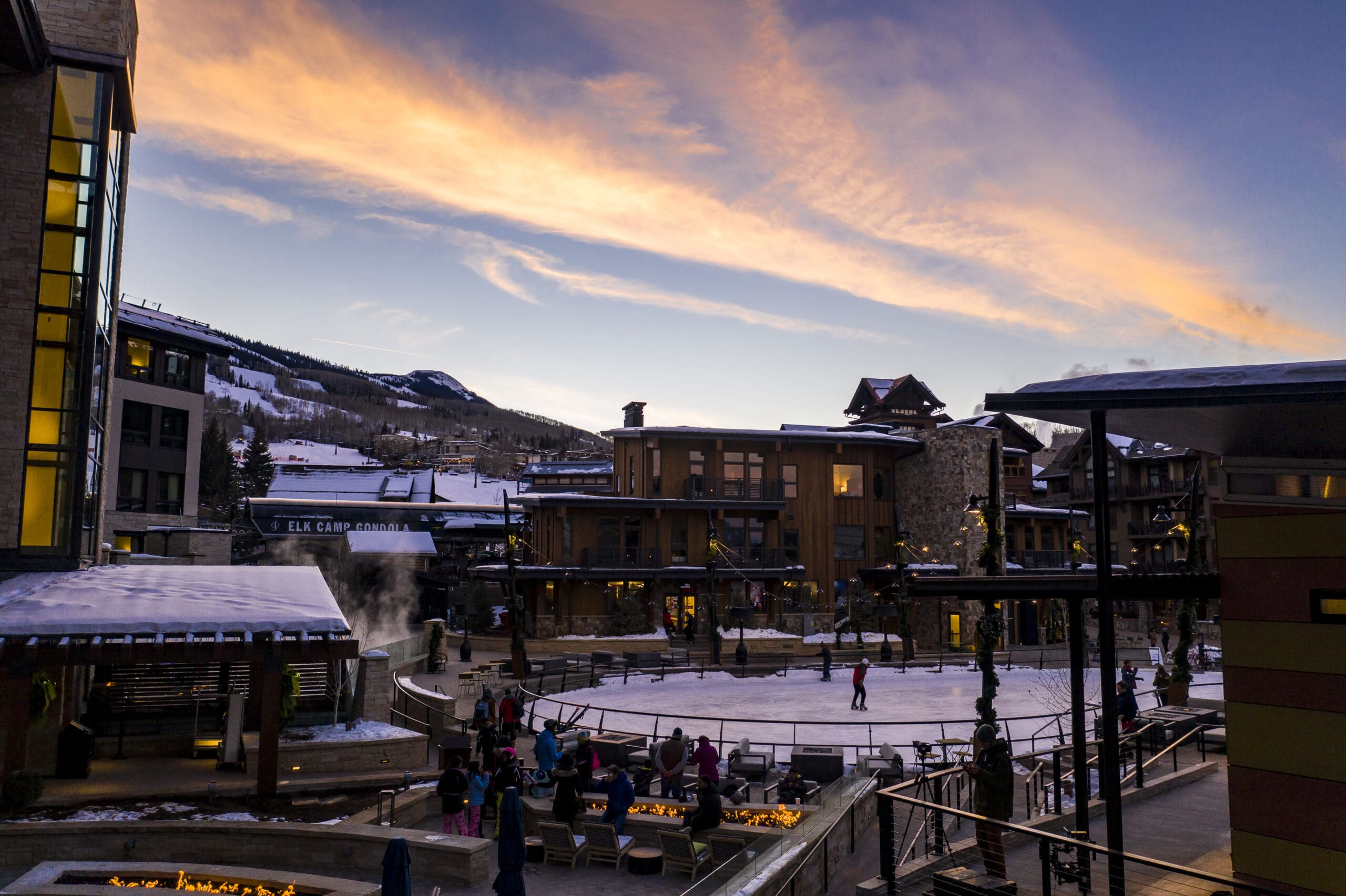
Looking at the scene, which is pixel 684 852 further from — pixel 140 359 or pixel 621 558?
pixel 140 359

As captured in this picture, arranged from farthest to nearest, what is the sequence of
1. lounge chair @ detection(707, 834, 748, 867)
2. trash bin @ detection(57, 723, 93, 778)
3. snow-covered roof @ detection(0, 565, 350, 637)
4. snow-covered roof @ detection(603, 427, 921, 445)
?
snow-covered roof @ detection(603, 427, 921, 445)
trash bin @ detection(57, 723, 93, 778)
snow-covered roof @ detection(0, 565, 350, 637)
lounge chair @ detection(707, 834, 748, 867)

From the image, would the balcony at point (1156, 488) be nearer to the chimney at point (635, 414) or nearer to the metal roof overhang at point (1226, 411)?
the chimney at point (635, 414)

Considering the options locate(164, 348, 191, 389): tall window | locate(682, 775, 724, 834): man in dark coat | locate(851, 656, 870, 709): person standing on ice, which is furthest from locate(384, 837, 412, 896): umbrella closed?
locate(164, 348, 191, 389): tall window

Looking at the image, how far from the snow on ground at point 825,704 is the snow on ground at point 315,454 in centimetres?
11191

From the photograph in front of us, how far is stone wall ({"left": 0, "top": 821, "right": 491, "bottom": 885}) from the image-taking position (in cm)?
1180

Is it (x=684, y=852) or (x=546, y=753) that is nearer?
(x=684, y=852)

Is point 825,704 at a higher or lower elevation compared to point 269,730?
lower

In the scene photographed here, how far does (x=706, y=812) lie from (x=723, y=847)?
523 mm

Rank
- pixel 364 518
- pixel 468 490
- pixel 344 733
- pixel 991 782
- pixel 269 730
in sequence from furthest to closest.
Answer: pixel 468 490
pixel 364 518
pixel 344 733
pixel 269 730
pixel 991 782

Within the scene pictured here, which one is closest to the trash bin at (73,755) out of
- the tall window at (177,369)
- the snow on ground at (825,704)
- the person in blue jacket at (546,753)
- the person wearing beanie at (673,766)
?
the person in blue jacket at (546,753)

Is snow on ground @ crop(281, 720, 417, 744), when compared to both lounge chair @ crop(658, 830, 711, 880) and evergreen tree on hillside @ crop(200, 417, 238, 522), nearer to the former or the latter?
lounge chair @ crop(658, 830, 711, 880)

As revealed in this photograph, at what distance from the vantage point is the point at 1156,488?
6550 centimetres

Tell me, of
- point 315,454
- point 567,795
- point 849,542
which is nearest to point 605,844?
point 567,795

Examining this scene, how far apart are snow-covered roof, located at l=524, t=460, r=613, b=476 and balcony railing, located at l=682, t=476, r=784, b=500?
120ft
